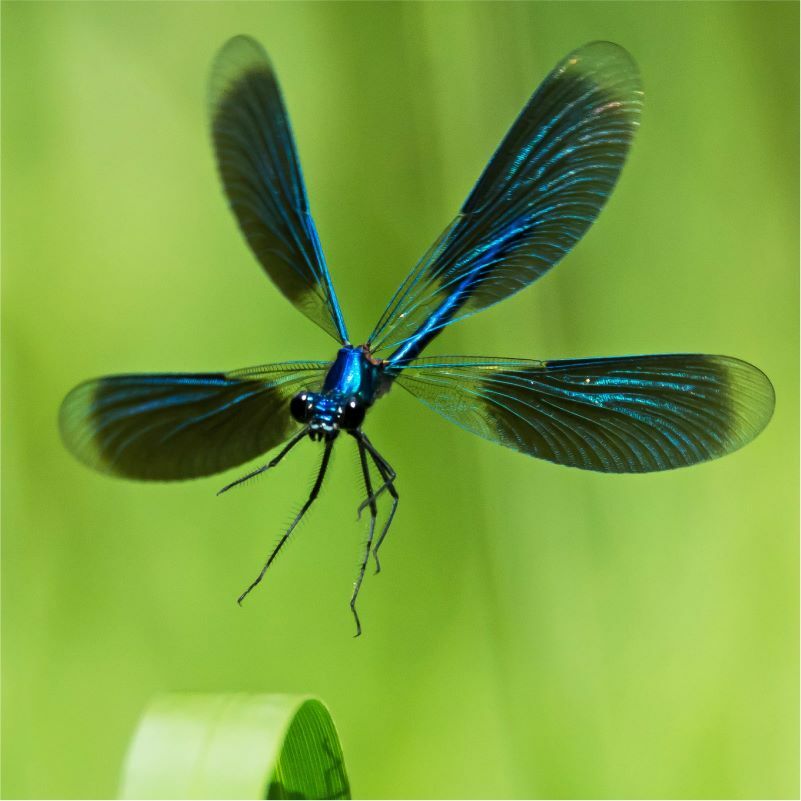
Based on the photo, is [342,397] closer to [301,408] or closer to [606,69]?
[301,408]

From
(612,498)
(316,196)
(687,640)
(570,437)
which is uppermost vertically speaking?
(316,196)

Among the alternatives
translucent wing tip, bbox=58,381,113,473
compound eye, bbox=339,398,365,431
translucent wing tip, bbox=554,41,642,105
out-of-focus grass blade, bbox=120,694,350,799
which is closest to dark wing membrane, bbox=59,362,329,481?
translucent wing tip, bbox=58,381,113,473

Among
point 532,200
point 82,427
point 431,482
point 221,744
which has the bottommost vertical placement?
point 221,744

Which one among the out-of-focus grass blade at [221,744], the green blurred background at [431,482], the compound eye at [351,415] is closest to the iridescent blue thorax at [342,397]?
the compound eye at [351,415]

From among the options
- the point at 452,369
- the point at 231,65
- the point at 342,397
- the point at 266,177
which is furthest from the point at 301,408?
the point at 231,65

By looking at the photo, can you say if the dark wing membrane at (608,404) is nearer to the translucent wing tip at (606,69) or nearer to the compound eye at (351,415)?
the compound eye at (351,415)

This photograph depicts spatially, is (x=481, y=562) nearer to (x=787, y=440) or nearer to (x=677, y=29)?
(x=787, y=440)

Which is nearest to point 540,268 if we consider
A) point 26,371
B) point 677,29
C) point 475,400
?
point 475,400
